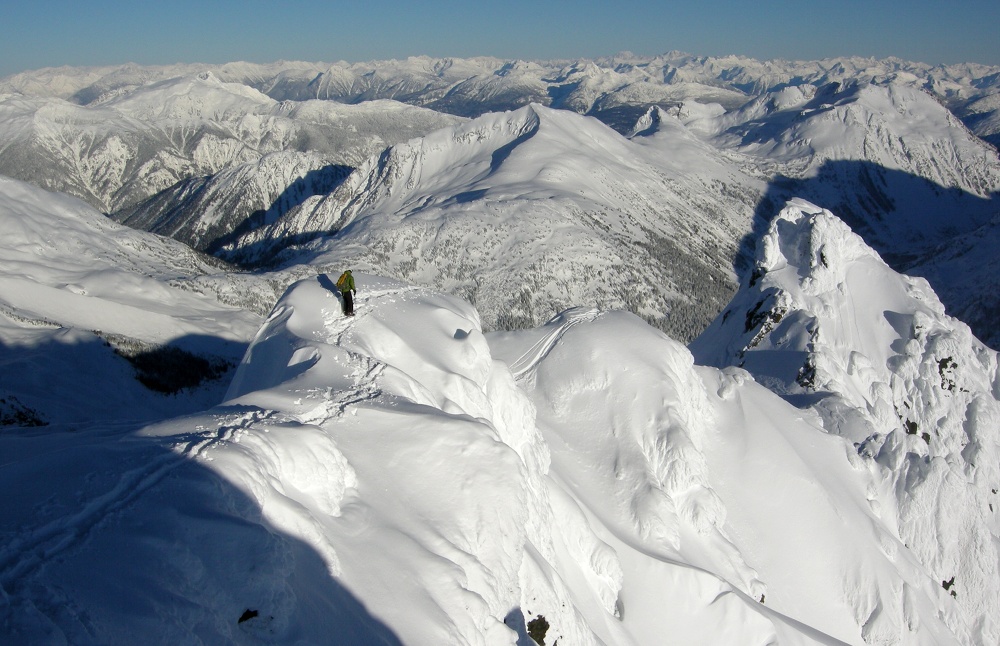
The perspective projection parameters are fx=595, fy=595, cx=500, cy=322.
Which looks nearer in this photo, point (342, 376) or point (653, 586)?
point (342, 376)

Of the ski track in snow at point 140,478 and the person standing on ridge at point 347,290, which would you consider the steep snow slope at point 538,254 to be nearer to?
the person standing on ridge at point 347,290

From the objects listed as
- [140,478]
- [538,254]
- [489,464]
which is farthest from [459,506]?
[538,254]

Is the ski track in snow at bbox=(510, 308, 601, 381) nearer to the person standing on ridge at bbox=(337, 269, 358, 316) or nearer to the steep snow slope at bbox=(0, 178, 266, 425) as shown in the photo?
the person standing on ridge at bbox=(337, 269, 358, 316)

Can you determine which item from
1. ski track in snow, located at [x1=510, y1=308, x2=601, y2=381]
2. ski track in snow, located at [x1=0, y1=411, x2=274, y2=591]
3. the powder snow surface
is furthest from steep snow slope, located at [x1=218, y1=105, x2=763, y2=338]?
ski track in snow, located at [x1=0, y1=411, x2=274, y2=591]

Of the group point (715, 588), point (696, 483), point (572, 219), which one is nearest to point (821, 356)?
point (696, 483)

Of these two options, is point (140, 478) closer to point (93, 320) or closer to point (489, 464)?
point (489, 464)

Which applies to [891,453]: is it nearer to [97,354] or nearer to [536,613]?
[536,613]
